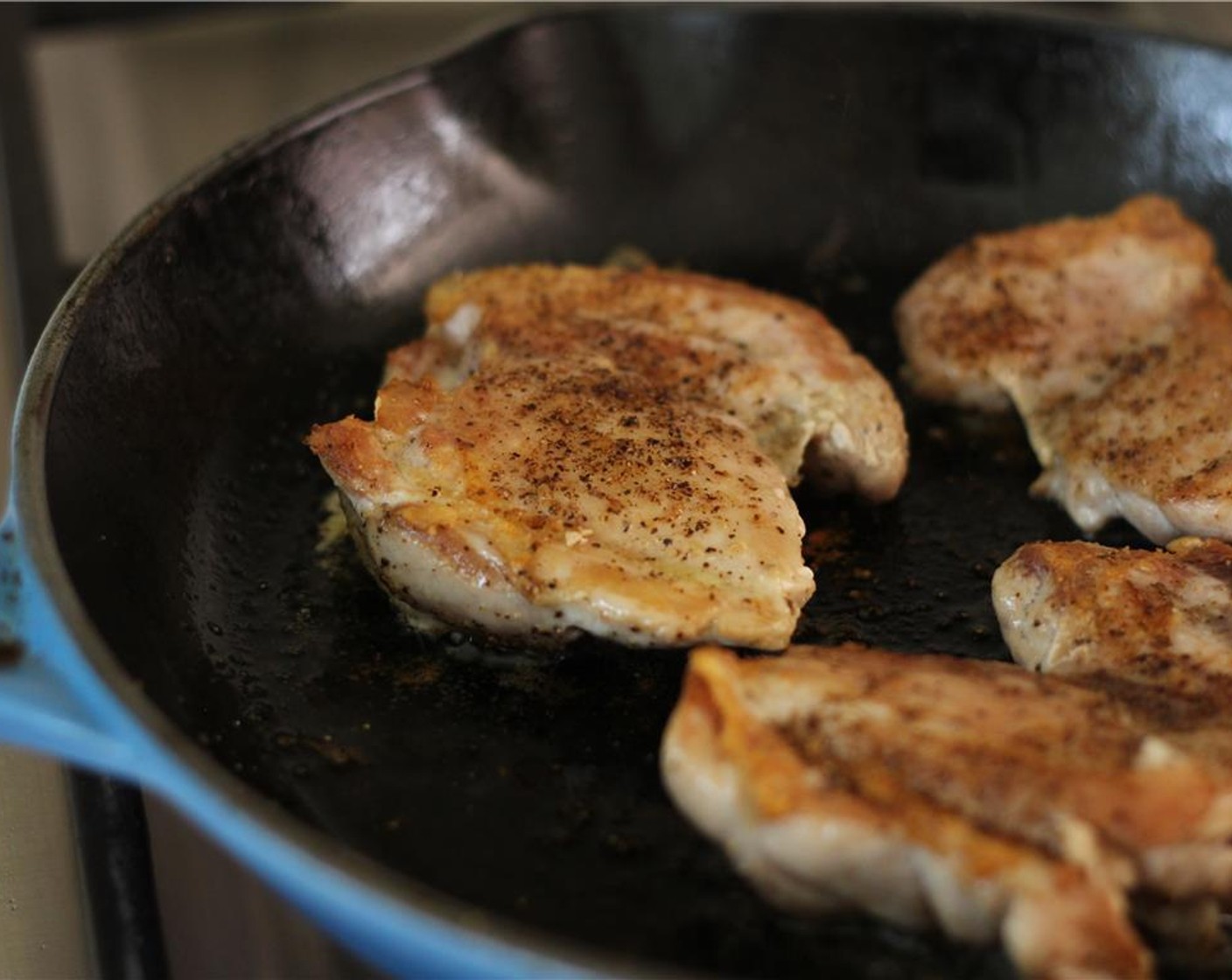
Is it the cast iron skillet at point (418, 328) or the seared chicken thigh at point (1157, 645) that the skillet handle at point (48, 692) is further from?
the seared chicken thigh at point (1157, 645)

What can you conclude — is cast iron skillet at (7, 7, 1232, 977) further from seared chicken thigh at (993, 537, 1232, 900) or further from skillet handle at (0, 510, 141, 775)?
seared chicken thigh at (993, 537, 1232, 900)

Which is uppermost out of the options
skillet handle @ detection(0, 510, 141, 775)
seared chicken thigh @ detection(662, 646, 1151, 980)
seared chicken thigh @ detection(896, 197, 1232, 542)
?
skillet handle @ detection(0, 510, 141, 775)

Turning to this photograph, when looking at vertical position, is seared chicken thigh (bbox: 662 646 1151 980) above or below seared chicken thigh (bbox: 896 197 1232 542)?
above

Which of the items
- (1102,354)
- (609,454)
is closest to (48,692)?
(609,454)

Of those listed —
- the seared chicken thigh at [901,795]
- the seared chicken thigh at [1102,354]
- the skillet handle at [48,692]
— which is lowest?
the seared chicken thigh at [1102,354]

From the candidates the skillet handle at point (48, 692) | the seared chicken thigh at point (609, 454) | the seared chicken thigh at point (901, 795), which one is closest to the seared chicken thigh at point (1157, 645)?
the seared chicken thigh at point (901, 795)

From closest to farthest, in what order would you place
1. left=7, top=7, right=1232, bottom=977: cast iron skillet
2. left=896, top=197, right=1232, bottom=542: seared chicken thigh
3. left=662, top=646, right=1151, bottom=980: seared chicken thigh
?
left=662, top=646, right=1151, bottom=980: seared chicken thigh
left=7, top=7, right=1232, bottom=977: cast iron skillet
left=896, top=197, right=1232, bottom=542: seared chicken thigh

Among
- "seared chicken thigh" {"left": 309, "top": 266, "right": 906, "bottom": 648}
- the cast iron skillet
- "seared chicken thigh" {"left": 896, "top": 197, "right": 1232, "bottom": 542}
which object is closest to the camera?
the cast iron skillet

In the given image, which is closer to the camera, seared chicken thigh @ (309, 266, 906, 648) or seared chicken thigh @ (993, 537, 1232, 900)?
seared chicken thigh @ (993, 537, 1232, 900)

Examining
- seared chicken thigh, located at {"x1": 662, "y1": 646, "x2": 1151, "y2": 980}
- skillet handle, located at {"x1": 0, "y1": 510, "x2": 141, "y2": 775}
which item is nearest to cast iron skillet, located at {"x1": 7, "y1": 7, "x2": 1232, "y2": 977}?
skillet handle, located at {"x1": 0, "y1": 510, "x2": 141, "y2": 775}
